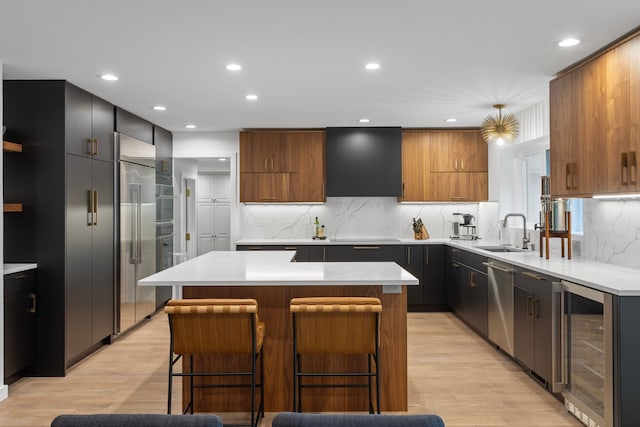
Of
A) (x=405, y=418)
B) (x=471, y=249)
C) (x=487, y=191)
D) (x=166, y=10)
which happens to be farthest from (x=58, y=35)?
(x=487, y=191)

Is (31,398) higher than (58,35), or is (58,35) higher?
(58,35)

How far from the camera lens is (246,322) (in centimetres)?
278

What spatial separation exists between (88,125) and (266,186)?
8.65ft

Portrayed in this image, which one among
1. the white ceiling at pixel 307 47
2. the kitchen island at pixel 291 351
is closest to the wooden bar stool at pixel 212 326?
the kitchen island at pixel 291 351

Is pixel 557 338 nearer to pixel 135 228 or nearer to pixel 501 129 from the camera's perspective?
pixel 501 129

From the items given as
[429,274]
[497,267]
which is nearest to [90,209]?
[497,267]

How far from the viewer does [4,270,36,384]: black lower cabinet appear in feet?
12.4

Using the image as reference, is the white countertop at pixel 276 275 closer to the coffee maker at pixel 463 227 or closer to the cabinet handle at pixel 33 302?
the cabinet handle at pixel 33 302

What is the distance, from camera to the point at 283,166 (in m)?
6.73

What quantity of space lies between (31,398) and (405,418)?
11.1ft

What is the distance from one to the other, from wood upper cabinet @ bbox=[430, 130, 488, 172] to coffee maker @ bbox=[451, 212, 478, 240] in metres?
0.66

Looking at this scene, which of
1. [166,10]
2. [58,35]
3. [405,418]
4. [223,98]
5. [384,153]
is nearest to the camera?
[405,418]

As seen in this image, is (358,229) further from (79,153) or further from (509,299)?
(79,153)

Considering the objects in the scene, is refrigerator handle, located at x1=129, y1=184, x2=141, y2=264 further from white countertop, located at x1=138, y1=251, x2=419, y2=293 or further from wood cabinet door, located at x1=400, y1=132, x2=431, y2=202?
wood cabinet door, located at x1=400, y1=132, x2=431, y2=202
